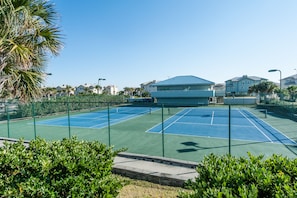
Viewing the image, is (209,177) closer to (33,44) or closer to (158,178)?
(158,178)

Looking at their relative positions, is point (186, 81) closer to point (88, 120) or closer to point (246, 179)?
point (88, 120)

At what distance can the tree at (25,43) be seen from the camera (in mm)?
5066

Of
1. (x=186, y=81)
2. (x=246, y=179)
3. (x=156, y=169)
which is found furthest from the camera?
(x=186, y=81)

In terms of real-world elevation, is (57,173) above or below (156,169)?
above

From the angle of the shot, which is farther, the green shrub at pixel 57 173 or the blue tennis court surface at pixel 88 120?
the blue tennis court surface at pixel 88 120

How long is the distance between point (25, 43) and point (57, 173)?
178 inches

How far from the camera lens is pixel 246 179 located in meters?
2.46

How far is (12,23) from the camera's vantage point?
5023 mm

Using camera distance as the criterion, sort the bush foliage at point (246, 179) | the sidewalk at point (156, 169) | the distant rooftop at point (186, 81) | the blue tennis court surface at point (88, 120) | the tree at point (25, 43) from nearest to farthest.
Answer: the bush foliage at point (246, 179)
the tree at point (25, 43)
the sidewalk at point (156, 169)
the blue tennis court surface at point (88, 120)
the distant rooftop at point (186, 81)

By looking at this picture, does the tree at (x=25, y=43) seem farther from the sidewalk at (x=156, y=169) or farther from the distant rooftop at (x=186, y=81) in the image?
the distant rooftop at (x=186, y=81)

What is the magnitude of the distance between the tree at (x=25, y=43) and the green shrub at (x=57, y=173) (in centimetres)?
257

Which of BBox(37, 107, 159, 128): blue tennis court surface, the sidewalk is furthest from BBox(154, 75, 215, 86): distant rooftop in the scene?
the sidewalk

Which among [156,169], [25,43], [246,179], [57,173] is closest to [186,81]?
[156,169]

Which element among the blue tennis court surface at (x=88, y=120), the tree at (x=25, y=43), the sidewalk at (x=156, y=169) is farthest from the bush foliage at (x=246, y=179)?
the blue tennis court surface at (x=88, y=120)
